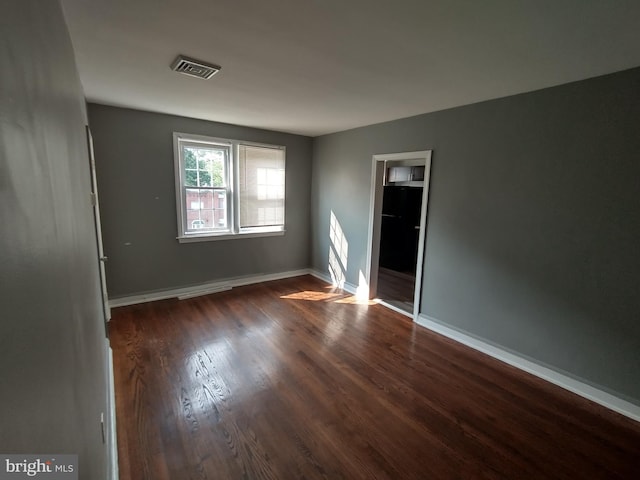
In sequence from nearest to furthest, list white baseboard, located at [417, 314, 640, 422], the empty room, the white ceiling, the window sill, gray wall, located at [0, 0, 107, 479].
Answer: gray wall, located at [0, 0, 107, 479] < the empty room < the white ceiling < white baseboard, located at [417, 314, 640, 422] < the window sill

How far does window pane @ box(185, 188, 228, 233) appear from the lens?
13.7 ft

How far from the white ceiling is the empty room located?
0.02 metres

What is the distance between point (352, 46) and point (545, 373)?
125 inches

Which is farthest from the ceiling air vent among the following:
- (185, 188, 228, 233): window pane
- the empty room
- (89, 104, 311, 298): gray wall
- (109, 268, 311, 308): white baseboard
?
(109, 268, 311, 308): white baseboard

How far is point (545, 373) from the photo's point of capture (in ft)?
8.54

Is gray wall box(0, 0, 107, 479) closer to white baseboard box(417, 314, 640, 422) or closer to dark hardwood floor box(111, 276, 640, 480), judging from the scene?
dark hardwood floor box(111, 276, 640, 480)

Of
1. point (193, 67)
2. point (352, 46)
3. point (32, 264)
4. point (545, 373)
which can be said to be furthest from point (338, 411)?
point (193, 67)

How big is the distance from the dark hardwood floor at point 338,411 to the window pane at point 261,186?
6.58 ft

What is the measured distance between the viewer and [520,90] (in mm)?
2529

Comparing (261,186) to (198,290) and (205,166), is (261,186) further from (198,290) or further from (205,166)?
(198,290)

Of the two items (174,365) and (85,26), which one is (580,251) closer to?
(174,365)

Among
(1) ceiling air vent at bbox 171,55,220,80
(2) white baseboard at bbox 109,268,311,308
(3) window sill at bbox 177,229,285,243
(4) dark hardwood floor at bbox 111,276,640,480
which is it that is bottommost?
(4) dark hardwood floor at bbox 111,276,640,480

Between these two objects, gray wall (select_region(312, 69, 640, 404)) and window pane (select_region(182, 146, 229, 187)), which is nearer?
gray wall (select_region(312, 69, 640, 404))

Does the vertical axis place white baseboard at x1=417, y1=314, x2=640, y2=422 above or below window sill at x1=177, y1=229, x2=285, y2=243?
below
